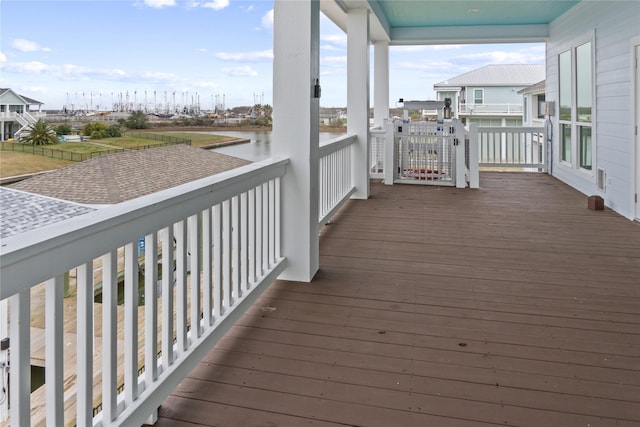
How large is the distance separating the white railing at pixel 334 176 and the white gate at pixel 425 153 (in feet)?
5.54

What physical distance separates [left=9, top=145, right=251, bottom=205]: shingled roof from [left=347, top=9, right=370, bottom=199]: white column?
5194 mm

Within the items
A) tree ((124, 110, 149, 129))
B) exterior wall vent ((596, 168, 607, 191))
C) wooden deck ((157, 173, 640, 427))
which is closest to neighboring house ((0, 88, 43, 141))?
tree ((124, 110, 149, 129))

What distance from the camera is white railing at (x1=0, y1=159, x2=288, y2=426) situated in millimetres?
1244

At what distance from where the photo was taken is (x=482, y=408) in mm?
1982

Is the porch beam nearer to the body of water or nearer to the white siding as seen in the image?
the white siding

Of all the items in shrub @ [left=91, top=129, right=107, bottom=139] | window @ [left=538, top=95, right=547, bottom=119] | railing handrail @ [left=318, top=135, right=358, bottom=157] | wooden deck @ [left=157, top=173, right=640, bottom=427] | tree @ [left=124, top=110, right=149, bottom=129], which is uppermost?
window @ [left=538, top=95, right=547, bottom=119]

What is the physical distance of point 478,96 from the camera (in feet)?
47.1

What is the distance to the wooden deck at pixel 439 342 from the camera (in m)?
1.98

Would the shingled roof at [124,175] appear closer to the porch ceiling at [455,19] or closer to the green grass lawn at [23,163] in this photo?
the green grass lawn at [23,163]

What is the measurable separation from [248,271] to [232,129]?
150cm


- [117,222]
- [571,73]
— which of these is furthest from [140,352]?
[571,73]

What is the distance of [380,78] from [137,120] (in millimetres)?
8612

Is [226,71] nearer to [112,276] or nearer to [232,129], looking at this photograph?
[232,129]

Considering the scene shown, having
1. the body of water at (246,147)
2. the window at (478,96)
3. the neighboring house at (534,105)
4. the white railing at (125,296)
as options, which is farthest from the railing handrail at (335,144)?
the window at (478,96)
